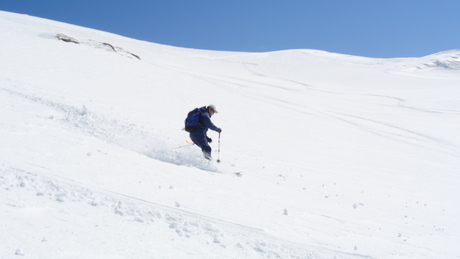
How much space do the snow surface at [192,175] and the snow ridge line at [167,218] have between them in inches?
0.9

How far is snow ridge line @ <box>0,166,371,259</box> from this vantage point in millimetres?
4141

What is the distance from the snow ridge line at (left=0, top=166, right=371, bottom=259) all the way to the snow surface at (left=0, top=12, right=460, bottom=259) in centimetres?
2

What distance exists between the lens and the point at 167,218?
4375mm

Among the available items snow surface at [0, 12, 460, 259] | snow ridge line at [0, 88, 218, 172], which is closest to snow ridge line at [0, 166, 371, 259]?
snow surface at [0, 12, 460, 259]

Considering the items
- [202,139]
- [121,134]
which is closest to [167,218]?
[202,139]

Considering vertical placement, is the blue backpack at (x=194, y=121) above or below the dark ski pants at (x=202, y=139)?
above

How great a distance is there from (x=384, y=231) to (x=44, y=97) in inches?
367

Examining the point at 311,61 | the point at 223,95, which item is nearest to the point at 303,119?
the point at 223,95

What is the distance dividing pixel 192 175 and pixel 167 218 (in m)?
2.02

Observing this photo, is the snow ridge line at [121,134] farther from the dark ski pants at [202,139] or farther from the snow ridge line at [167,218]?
the snow ridge line at [167,218]

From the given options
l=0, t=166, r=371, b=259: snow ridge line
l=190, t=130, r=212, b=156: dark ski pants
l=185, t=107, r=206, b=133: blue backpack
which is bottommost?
l=0, t=166, r=371, b=259: snow ridge line

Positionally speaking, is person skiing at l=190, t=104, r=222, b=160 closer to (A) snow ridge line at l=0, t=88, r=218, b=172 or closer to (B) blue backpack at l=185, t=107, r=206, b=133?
(B) blue backpack at l=185, t=107, r=206, b=133

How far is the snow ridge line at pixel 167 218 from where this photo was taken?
4141mm

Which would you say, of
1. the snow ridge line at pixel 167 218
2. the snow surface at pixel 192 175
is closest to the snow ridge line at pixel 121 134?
the snow surface at pixel 192 175
